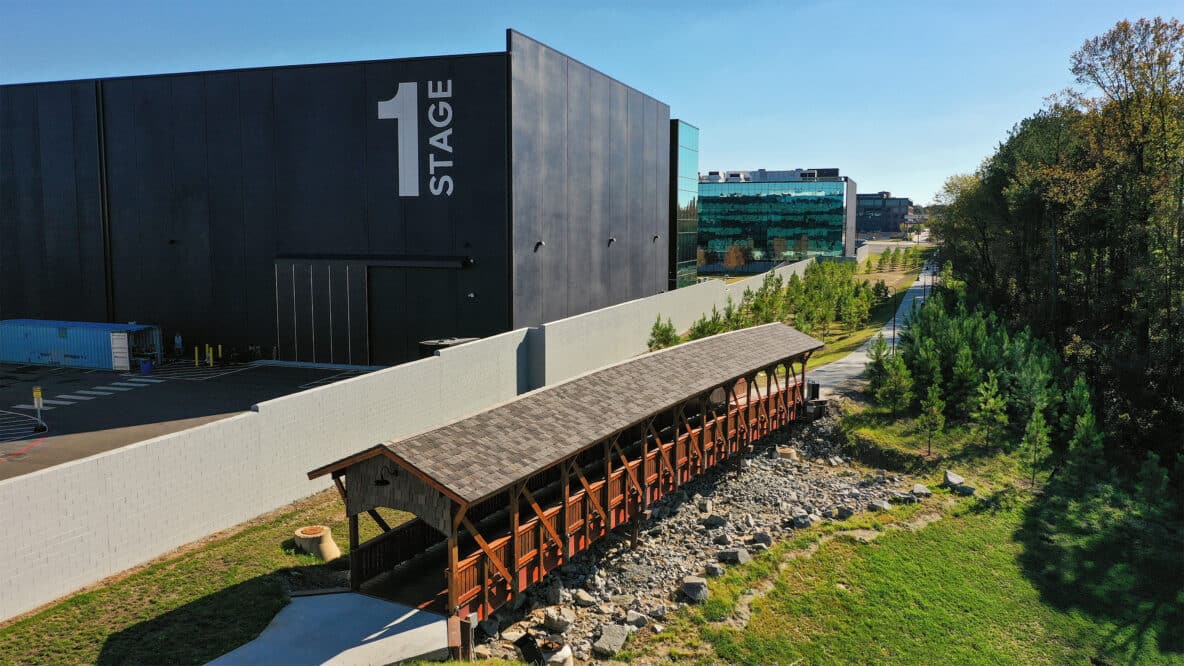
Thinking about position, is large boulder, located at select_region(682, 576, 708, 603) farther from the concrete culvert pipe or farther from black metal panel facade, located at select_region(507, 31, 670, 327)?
black metal panel facade, located at select_region(507, 31, 670, 327)

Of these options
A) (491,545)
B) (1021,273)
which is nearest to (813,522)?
(491,545)

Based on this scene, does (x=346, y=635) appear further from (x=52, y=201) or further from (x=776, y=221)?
(x=776, y=221)

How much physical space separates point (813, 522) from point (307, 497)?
47.4 feet

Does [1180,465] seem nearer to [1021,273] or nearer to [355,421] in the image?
[1021,273]

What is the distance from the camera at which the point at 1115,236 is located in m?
39.6

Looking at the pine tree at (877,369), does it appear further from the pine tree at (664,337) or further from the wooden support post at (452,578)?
the wooden support post at (452,578)

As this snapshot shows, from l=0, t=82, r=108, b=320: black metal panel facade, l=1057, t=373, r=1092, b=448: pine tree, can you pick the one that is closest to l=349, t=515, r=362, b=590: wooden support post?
l=1057, t=373, r=1092, b=448: pine tree

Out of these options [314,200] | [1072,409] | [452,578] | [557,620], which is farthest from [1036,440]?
[314,200]

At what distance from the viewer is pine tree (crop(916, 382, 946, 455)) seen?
102 feet

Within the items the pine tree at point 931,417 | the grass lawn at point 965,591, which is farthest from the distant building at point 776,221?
the grass lawn at point 965,591

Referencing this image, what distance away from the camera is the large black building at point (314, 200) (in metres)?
35.4

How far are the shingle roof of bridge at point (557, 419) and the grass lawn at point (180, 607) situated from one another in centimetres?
437

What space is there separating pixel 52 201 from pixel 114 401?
17.6 metres

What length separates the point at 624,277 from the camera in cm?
4853
